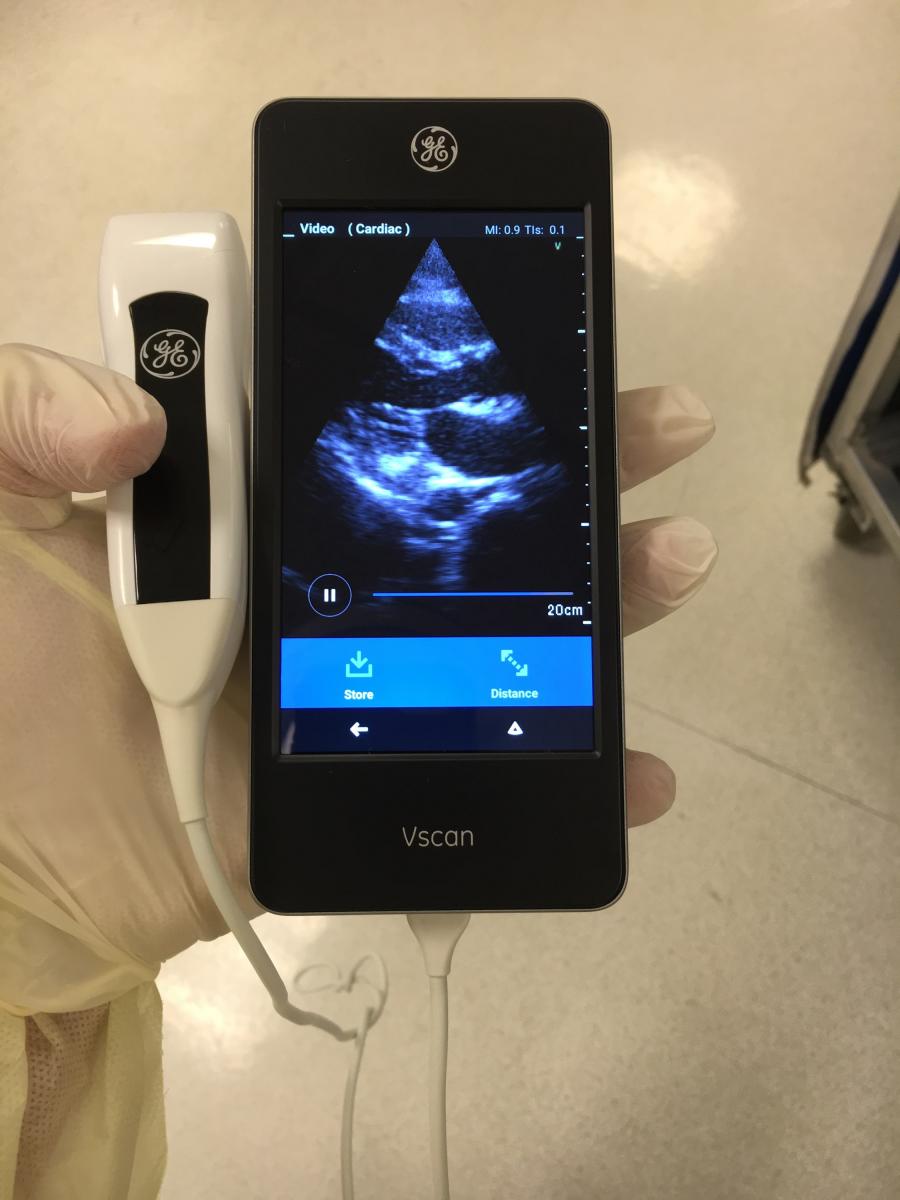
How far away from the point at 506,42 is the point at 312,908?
0.79m

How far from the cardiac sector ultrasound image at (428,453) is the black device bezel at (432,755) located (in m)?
0.01

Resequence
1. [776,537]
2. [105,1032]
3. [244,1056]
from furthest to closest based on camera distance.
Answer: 1. [776,537]
2. [244,1056]
3. [105,1032]

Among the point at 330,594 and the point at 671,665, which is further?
the point at 671,665

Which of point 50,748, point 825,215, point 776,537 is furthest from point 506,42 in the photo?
point 50,748

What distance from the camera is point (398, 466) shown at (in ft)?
1.42

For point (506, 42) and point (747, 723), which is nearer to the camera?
point (747, 723)

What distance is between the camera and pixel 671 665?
2.24ft

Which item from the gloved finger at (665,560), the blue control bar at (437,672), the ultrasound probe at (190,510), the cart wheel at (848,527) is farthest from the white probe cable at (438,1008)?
the cart wheel at (848,527)

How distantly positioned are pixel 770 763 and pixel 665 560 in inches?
10.3

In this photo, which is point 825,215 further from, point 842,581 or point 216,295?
point 216,295

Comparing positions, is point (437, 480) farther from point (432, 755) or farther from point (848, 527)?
point (848, 527)

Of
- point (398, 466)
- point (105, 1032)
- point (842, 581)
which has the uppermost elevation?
point (398, 466)

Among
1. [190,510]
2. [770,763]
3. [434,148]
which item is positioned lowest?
[770,763]

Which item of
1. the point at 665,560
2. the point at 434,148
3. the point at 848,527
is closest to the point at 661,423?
the point at 665,560
